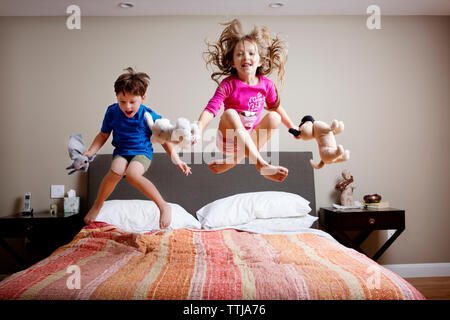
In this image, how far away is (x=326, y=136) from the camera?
994mm

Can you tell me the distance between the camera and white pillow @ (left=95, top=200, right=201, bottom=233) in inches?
105

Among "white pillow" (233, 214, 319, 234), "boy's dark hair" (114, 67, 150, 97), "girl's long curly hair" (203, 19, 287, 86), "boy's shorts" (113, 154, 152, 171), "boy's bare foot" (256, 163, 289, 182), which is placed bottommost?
"white pillow" (233, 214, 319, 234)

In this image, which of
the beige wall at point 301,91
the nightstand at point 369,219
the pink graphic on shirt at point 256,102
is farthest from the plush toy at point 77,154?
the nightstand at point 369,219

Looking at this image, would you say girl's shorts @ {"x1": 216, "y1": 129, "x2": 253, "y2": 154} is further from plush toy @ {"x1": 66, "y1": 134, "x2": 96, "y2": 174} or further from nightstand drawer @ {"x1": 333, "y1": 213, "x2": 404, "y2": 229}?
nightstand drawer @ {"x1": 333, "y1": 213, "x2": 404, "y2": 229}

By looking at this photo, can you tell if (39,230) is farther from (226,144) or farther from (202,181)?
(226,144)

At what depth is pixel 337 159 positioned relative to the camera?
947 millimetres

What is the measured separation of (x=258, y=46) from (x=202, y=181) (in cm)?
201

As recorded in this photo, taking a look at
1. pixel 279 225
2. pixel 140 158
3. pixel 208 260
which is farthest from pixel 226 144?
pixel 279 225

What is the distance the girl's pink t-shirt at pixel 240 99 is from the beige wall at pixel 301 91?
0.77 metres

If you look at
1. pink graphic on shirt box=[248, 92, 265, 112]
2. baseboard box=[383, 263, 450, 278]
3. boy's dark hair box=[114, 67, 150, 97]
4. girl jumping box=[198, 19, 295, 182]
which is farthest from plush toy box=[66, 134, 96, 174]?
baseboard box=[383, 263, 450, 278]

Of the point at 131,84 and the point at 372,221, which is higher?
the point at 131,84

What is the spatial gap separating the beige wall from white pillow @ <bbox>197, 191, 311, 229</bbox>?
0.49m

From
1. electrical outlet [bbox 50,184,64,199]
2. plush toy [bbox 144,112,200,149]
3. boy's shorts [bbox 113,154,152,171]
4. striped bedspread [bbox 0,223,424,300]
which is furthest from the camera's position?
electrical outlet [bbox 50,184,64,199]

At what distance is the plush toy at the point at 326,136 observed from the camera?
37.1 inches
